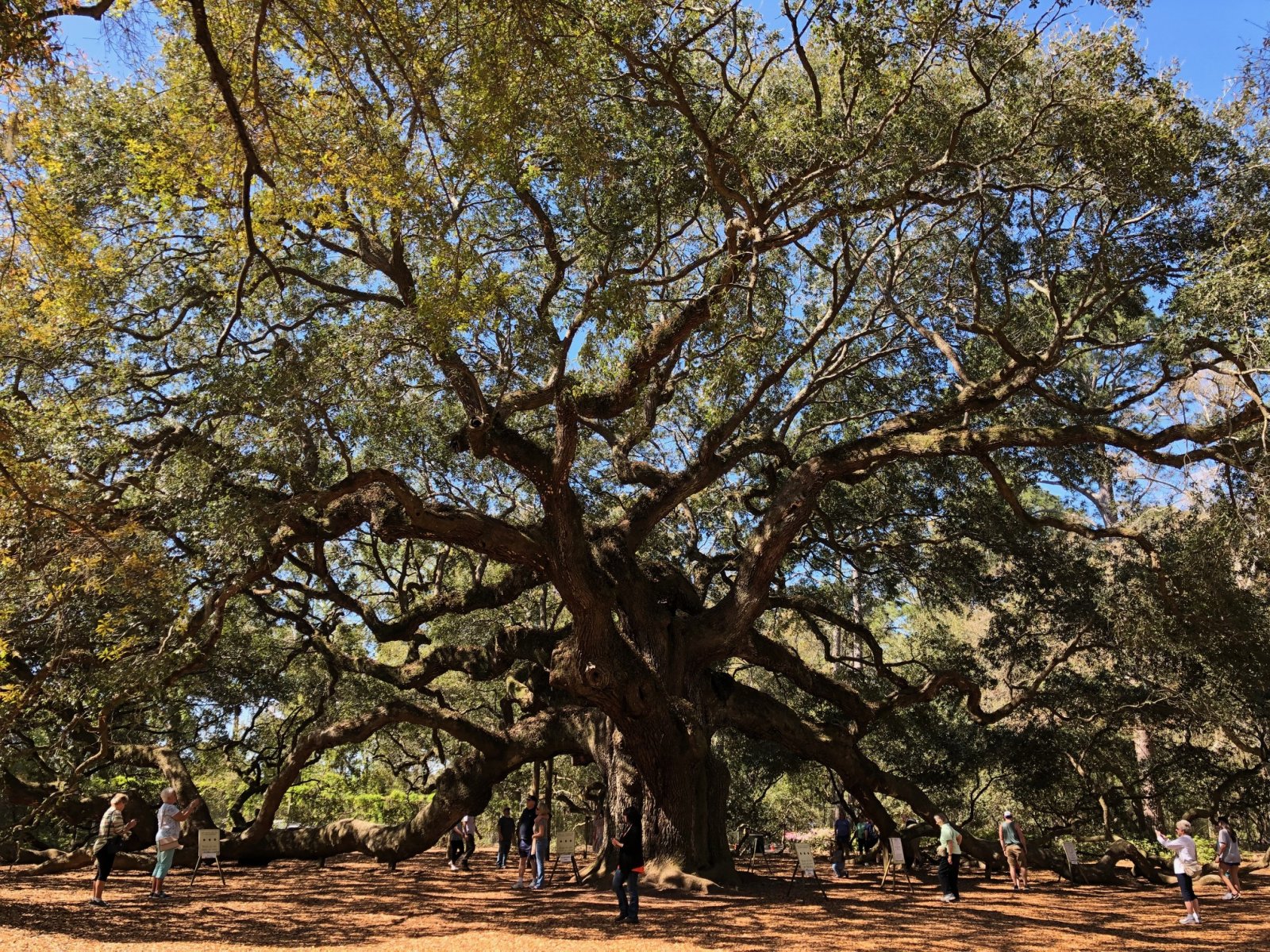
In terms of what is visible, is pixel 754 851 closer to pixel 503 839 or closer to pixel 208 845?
pixel 503 839

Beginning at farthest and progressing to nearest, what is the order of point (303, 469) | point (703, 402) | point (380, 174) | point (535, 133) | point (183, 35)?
point (703, 402)
point (303, 469)
point (535, 133)
point (183, 35)
point (380, 174)

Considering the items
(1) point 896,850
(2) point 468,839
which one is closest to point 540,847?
(2) point 468,839

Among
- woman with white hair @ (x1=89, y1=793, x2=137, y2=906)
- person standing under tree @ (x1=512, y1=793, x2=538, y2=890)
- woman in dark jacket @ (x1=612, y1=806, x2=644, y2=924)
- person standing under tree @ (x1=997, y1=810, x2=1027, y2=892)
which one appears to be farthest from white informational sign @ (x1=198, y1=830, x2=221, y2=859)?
person standing under tree @ (x1=997, y1=810, x2=1027, y2=892)

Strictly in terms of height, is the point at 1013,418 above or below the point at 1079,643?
above

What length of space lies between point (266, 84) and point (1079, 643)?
14.4m

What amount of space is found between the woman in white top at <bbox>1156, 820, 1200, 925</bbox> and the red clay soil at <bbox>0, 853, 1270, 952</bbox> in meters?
0.18

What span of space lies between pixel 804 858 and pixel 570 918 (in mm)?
3481

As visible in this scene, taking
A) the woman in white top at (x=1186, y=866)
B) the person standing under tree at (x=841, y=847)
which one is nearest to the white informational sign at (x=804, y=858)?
the person standing under tree at (x=841, y=847)

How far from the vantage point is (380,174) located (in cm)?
753

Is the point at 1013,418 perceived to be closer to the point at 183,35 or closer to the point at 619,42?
the point at 619,42

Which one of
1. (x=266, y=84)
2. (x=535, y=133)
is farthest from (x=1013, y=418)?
(x=266, y=84)

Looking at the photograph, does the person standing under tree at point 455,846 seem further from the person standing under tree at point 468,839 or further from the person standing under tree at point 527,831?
the person standing under tree at point 527,831

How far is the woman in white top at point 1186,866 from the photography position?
9.27 m

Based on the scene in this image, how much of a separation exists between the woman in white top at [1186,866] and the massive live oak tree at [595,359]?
3.71 m
